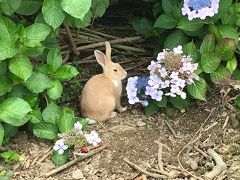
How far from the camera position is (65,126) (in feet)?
13.0

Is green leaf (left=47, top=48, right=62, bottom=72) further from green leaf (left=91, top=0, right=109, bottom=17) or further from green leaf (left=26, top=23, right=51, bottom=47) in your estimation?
green leaf (left=91, top=0, right=109, bottom=17)

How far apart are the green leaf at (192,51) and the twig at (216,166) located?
0.64 metres

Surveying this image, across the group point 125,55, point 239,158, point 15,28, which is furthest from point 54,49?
point 239,158

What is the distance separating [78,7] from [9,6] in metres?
0.49

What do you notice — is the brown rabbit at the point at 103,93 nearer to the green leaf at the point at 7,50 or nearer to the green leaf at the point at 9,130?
the green leaf at the point at 9,130

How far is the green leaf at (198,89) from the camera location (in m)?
4.15

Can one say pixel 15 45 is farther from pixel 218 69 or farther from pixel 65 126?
pixel 218 69

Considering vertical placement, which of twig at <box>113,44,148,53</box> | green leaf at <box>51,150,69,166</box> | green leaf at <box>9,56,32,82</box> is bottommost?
green leaf at <box>51,150,69,166</box>

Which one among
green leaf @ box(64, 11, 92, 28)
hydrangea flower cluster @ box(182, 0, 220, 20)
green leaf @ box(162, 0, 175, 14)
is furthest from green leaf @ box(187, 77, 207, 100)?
green leaf @ box(64, 11, 92, 28)

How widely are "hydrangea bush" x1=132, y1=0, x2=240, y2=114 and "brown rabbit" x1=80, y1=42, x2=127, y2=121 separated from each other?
4.5 inches

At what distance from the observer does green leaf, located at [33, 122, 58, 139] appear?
396 centimetres

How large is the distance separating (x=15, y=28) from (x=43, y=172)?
0.89 meters

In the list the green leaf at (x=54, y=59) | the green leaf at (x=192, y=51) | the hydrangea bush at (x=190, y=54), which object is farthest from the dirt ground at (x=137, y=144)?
the green leaf at (x=54, y=59)

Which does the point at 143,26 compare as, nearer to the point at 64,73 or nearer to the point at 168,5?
the point at 168,5
